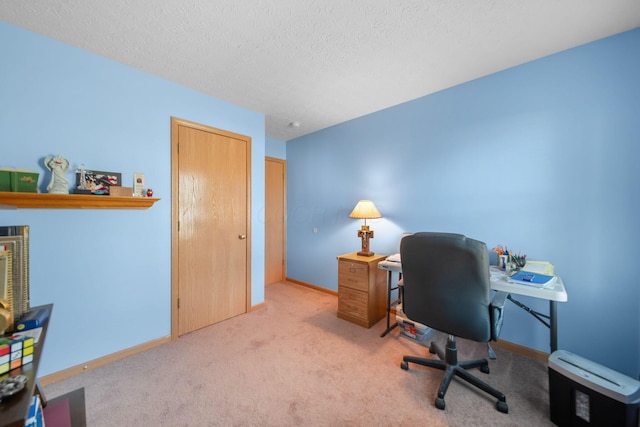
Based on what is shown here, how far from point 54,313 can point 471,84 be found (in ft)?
13.2

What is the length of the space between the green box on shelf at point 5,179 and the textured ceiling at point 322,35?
916 mm

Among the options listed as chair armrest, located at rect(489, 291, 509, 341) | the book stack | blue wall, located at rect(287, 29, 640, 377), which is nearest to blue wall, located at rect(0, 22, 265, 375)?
the book stack

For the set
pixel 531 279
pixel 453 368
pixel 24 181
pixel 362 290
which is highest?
pixel 24 181

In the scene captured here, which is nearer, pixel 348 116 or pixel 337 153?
pixel 348 116

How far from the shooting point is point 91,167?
203 cm

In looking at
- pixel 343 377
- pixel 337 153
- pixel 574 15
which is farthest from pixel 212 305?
pixel 574 15

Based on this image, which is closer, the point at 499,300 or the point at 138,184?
the point at 499,300

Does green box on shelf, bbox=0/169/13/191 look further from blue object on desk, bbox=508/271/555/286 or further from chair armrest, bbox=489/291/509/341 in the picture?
blue object on desk, bbox=508/271/555/286

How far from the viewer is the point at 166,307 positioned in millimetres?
2443

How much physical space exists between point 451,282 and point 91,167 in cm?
282

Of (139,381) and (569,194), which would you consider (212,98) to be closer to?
(139,381)

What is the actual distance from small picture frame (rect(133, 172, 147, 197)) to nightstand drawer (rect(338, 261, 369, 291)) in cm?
210

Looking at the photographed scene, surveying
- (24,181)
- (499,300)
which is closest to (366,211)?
(499,300)

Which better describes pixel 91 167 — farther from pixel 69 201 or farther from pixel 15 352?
pixel 15 352
